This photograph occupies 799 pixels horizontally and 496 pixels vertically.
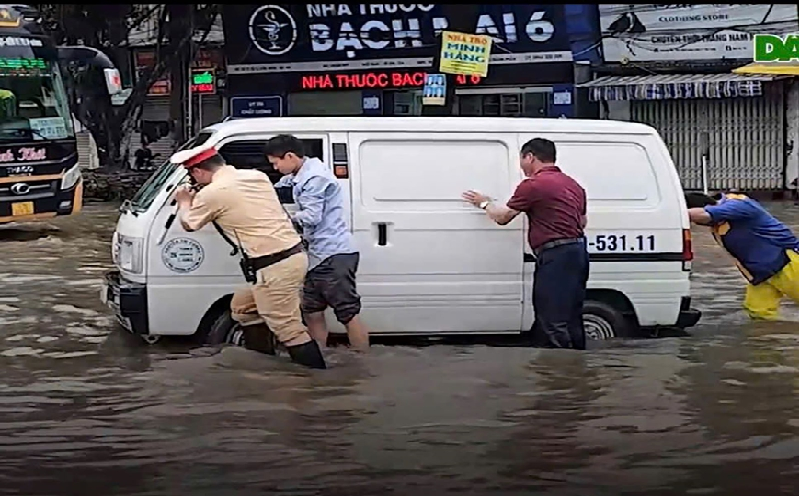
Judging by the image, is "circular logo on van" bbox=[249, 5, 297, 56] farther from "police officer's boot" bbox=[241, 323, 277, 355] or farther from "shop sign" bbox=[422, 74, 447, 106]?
"police officer's boot" bbox=[241, 323, 277, 355]

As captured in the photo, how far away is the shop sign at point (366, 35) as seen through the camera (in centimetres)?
2477

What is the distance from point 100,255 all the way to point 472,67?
394 inches

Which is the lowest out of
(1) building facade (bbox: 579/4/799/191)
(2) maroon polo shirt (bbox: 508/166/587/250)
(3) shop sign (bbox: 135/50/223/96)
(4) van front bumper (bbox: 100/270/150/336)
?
(4) van front bumper (bbox: 100/270/150/336)

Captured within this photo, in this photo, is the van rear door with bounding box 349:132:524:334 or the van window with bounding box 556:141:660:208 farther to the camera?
the van window with bounding box 556:141:660:208

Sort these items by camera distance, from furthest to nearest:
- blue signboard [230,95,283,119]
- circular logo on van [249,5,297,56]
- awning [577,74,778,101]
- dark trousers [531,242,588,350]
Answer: blue signboard [230,95,283,119], circular logo on van [249,5,297,56], awning [577,74,778,101], dark trousers [531,242,588,350]

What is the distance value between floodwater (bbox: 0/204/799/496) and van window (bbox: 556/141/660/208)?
1.02 m

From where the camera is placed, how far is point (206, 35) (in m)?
27.1

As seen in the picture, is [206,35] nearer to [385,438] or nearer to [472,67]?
[472,67]

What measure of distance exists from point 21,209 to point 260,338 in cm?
974

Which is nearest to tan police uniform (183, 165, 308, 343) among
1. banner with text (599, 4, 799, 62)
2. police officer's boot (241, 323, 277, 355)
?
police officer's boot (241, 323, 277, 355)

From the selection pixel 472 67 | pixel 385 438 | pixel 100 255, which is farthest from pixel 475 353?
pixel 472 67

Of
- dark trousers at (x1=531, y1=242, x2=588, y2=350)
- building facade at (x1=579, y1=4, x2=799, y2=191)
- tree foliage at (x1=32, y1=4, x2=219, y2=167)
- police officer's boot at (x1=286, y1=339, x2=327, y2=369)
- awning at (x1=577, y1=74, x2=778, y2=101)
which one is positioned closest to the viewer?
police officer's boot at (x1=286, y1=339, x2=327, y2=369)

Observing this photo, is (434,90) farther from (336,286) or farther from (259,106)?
(336,286)

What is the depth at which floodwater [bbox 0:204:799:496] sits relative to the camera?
543 centimetres
